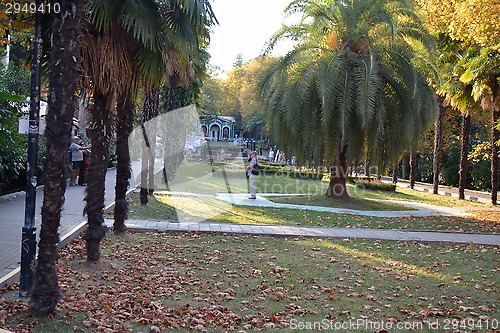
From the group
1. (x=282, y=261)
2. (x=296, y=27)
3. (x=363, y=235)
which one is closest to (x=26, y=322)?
(x=282, y=261)

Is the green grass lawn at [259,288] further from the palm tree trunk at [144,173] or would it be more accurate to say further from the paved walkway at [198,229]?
the palm tree trunk at [144,173]

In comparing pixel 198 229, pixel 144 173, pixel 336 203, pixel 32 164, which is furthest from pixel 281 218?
pixel 32 164

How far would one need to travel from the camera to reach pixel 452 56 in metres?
24.4

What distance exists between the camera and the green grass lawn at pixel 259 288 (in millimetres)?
5996

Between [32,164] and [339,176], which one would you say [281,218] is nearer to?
[339,176]

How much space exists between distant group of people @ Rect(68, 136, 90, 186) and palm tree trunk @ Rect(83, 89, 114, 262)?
10.0 m

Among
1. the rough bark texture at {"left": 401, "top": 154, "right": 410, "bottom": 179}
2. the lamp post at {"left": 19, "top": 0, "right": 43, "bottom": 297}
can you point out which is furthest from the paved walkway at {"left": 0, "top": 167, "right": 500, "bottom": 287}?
the rough bark texture at {"left": 401, "top": 154, "right": 410, "bottom": 179}

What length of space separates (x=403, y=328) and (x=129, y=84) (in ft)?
18.3

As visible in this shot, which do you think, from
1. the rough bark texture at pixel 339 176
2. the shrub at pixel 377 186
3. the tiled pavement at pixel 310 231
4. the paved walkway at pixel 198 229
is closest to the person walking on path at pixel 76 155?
the paved walkway at pixel 198 229

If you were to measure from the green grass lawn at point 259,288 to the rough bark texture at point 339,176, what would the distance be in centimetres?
900

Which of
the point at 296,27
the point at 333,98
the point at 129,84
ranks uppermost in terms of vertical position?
the point at 296,27

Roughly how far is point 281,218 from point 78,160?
26.7 ft

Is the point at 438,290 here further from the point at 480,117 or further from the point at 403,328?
the point at 480,117

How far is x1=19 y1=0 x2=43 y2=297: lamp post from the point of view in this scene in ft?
19.4
